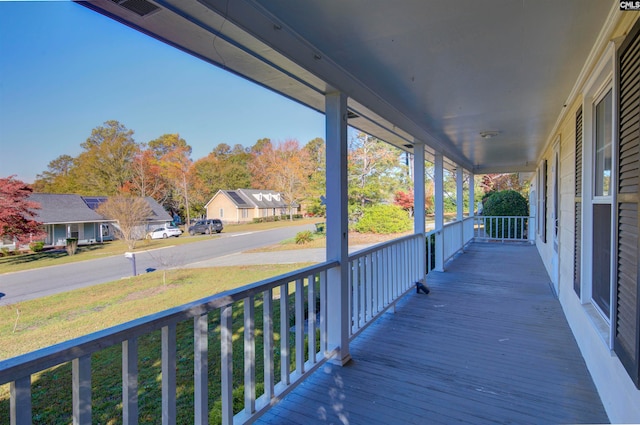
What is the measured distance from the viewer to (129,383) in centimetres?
126

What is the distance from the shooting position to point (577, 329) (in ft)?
9.63

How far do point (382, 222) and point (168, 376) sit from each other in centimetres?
1096

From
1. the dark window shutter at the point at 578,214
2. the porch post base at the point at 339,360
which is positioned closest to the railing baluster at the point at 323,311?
the porch post base at the point at 339,360

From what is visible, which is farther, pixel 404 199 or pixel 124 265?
pixel 404 199

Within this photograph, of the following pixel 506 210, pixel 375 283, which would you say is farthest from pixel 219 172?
pixel 506 210

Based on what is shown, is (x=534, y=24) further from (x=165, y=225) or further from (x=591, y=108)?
(x=165, y=225)

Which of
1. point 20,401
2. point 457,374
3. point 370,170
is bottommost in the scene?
point 457,374

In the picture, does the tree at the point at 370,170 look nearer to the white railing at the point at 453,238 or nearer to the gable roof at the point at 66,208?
the white railing at the point at 453,238

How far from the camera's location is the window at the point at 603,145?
7.10 feet

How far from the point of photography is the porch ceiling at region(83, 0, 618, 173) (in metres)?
1.66

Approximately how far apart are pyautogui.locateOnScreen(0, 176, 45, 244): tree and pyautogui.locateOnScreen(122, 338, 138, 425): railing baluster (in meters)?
0.81

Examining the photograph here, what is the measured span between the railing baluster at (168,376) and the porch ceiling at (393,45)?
143 cm

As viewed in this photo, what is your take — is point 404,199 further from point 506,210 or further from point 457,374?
point 457,374

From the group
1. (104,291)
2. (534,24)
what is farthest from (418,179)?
(104,291)
